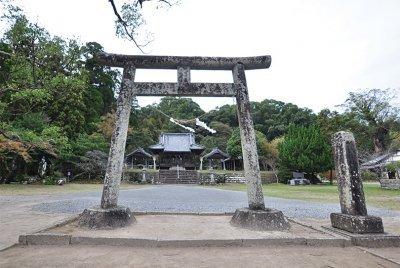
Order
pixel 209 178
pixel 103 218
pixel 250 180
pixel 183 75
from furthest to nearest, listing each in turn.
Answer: pixel 209 178, pixel 183 75, pixel 250 180, pixel 103 218

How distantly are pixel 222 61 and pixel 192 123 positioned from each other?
57.9 meters

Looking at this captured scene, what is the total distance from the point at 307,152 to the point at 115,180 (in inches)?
1160

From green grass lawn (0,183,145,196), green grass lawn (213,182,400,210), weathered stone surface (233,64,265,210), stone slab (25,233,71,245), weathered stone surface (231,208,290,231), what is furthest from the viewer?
green grass lawn (0,183,145,196)

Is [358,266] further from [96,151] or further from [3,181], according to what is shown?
[96,151]

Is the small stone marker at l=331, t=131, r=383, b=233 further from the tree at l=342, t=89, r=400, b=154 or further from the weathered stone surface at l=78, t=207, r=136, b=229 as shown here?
the tree at l=342, t=89, r=400, b=154

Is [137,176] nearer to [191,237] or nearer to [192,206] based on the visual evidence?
[192,206]

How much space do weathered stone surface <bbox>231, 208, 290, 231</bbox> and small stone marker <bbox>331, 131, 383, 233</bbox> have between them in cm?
109

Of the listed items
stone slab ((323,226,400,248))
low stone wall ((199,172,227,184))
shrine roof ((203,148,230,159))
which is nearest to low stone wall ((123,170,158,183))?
low stone wall ((199,172,227,184))

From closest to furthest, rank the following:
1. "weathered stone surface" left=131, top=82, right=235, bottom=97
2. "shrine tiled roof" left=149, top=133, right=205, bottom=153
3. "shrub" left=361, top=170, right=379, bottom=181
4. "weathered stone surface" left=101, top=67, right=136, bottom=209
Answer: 1. "weathered stone surface" left=101, top=67, right=136, bottom=209
2. "weathered stone surface" left=131, top=82, right=235, bottom=97
3. "shrine tiled roof" left=149, top=133, right=205, bottom=153
4. "shrub" left=361, top=170, right=379, bottom=181

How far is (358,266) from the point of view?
365cm

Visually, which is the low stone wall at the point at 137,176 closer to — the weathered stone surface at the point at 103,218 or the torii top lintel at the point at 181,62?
the torii top lintel at the point at 181,62

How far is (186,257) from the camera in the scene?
12.9 feet

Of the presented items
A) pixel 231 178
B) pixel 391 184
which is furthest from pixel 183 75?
pixel 231 178

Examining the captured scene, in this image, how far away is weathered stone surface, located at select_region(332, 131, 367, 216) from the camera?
5395 mm
